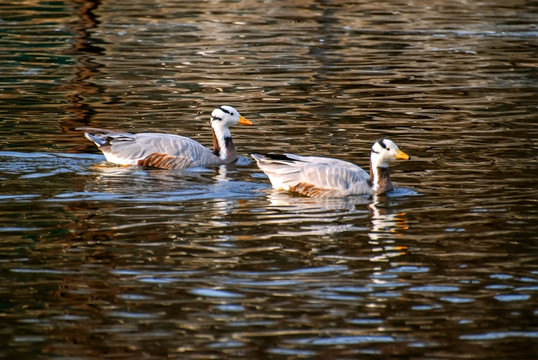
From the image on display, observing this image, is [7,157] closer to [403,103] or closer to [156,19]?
[403,103]

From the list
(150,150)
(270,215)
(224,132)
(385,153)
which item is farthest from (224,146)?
(270,215)

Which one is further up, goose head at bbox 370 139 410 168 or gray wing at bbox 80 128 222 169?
goose head at bbox 370 139 410 168

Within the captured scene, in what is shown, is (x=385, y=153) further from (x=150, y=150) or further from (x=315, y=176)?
(x=150, y=150)

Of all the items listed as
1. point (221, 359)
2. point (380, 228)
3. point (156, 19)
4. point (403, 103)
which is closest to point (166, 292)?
point (221, 359)

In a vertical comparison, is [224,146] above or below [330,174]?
below

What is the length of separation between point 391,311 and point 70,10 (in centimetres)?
2576

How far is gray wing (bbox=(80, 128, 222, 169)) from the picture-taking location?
14.5m

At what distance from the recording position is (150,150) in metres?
14.6

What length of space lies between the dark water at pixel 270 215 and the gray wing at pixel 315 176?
20 centimetres

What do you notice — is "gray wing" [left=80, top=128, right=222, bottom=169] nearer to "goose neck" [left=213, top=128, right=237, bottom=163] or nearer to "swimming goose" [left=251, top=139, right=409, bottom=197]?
"goose neck" [left=213, top=128, right=237, bottom=163]

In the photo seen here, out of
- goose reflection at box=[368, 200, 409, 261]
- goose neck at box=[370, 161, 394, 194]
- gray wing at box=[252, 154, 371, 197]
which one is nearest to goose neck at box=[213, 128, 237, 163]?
gray wing at box=[252, 154, 371, 197]

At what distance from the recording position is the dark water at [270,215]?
799 cm

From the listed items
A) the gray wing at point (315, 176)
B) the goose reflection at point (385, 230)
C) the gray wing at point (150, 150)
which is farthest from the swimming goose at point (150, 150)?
the goose reflection at point (385, 230)

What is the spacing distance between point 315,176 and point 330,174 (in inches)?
7.6
